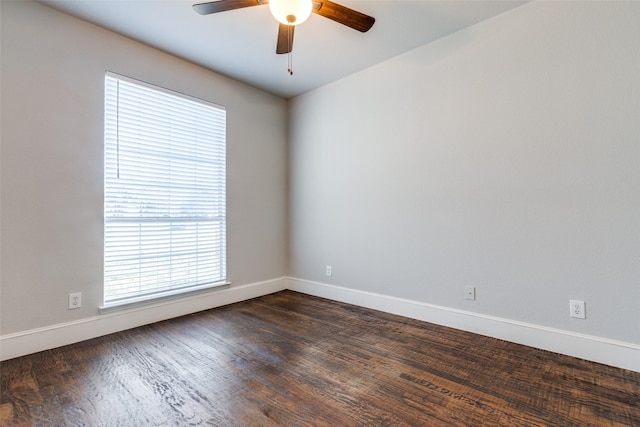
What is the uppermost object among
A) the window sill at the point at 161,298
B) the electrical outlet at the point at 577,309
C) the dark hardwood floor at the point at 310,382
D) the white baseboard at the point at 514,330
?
the electrical outlet at the point at 577,309

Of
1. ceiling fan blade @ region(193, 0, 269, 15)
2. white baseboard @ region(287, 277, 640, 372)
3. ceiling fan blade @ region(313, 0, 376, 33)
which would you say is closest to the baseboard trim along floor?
white baseboard @ region(287, 277, 640, 372)

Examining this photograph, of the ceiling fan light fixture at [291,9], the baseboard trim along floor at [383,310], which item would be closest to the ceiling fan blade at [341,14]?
the ceiling fan light fixture at [291,9]

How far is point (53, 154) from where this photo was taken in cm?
230

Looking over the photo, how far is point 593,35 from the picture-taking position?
202 cm

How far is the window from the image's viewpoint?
2.60 meters

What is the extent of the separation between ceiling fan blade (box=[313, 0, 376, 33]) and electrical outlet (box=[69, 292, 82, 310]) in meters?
2.82

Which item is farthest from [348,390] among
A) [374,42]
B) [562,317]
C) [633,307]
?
[374,42]

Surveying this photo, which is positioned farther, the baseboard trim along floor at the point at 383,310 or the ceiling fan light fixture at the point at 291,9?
the baseboard trim along floor at the point at 383,310

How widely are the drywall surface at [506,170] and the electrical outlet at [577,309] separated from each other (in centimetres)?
3

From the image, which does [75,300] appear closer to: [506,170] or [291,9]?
[291,9]

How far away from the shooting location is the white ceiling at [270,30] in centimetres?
228

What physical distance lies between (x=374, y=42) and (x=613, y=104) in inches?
73.5

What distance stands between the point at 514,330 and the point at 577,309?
45 centimetres

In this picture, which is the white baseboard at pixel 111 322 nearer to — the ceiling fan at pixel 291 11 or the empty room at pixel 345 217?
the empty room at pixel 345 217
